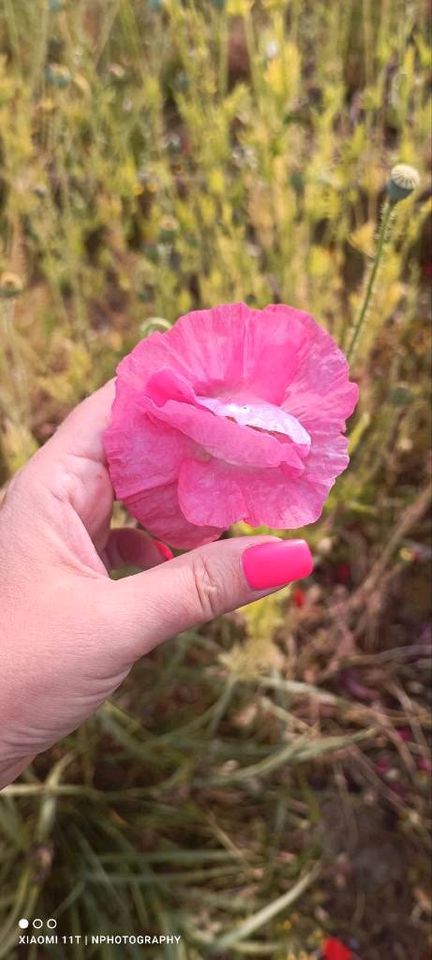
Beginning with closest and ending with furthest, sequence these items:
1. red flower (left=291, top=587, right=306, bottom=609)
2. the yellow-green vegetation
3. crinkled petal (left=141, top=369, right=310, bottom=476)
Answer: crinkled petal (left=141, top=369, right=310, bottom=476), the yellow-green vegetation, red flower (left=291, top=587, right=306, bottom=609)

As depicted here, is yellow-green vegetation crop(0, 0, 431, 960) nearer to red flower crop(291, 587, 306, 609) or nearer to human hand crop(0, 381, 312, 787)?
red flower crop(291, 587, 306, 609)

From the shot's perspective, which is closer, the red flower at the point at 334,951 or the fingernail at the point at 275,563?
the fingernail at the point at 275,563

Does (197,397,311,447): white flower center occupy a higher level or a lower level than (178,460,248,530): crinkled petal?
higher

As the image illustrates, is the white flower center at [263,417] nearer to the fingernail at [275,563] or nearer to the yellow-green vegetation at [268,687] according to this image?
the fingernail at [275,563]

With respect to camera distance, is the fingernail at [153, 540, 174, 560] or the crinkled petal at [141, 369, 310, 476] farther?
the fingernail at [153, 540, 174, 560]

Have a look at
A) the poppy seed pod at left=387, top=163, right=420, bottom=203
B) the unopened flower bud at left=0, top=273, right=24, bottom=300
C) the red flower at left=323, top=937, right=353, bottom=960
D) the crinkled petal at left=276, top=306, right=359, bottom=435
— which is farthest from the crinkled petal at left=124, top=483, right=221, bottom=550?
the red flower at left=323, top=937, right=353, bottom=960

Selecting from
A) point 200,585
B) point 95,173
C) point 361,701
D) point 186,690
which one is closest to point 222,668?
point 186,690

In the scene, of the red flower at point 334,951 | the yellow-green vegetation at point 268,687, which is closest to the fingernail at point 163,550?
the yellow-green vegetation at point 268,687

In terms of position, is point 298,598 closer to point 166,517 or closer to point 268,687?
point 268,687

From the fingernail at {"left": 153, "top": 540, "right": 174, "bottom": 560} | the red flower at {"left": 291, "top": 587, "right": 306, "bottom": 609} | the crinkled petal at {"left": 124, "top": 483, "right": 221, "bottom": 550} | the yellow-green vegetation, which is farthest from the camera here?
the red flower at {"left": 291, "top": 587, "right": 306, "bottom": 609}
